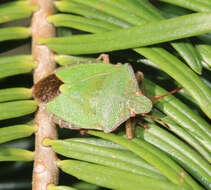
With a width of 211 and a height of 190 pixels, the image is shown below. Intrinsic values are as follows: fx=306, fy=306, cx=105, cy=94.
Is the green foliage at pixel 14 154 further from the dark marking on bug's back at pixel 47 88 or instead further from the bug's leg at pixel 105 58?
the bug's leg at pixel 105 58

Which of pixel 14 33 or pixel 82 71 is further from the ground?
pixel 14 33

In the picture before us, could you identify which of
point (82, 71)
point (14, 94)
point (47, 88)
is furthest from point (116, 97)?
point (14, 94)

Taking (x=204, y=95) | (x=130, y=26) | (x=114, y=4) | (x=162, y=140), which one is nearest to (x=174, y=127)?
(x=162, y=140)

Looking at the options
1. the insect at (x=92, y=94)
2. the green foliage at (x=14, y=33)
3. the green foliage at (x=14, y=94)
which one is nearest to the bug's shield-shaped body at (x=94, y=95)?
the insect at (x=92, y=94)

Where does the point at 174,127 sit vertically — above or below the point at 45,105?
below

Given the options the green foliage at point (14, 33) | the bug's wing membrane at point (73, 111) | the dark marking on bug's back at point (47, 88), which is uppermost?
the green foliage at point (14, 33)

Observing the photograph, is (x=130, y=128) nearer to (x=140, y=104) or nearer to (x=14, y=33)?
(x=140, y=104)

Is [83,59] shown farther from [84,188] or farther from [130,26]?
[84,188]
